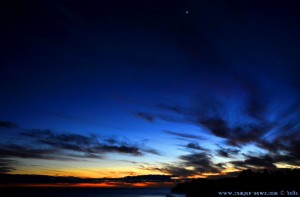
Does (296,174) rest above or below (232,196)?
above

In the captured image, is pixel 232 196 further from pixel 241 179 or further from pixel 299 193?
pixel 241 179

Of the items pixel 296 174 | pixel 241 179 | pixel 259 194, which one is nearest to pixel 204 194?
pixel 241 179

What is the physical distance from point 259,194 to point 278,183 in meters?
20.6

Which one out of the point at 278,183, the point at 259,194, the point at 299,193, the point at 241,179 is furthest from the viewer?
the point at 241,179

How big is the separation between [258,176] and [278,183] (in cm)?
2084

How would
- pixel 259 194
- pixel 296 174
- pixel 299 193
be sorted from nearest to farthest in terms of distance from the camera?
pixel 299 193
pixel 259 194
pixel 296 174

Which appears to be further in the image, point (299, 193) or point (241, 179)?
point (241, 179)

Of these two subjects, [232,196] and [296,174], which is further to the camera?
[296,174]

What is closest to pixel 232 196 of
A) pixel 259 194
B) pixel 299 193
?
pixel 259 194

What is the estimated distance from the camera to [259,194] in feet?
396

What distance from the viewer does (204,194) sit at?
152625 millimetres

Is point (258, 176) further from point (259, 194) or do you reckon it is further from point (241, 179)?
point (259, 194)

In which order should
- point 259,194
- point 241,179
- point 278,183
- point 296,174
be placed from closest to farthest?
1. point 259,194
2. point 278,183
3. point 296,174
4. point 241,179

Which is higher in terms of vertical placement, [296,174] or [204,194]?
[296,174]
